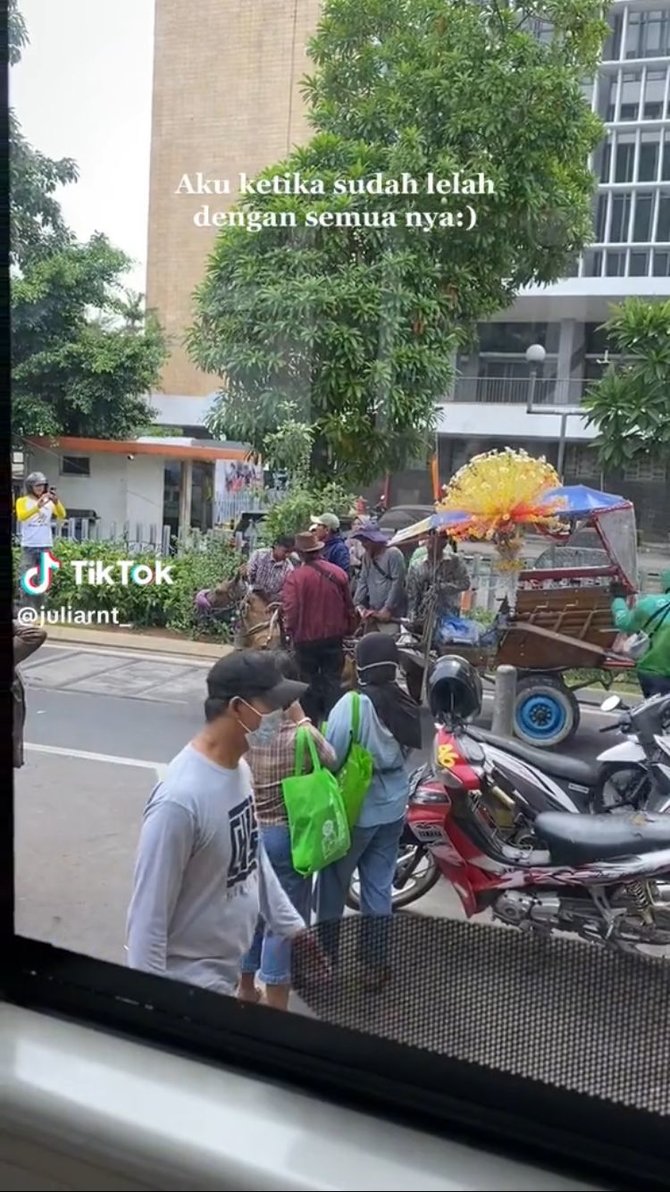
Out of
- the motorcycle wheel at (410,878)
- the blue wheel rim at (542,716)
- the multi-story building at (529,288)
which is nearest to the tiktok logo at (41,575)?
the multi-story building at (529,288)

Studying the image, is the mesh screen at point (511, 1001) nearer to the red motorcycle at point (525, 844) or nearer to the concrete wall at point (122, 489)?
the red motorcycle at point (525, 844)

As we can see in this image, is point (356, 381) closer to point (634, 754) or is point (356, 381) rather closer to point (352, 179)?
point (352, 179)

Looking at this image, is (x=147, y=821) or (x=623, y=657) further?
(x=623, y=657)

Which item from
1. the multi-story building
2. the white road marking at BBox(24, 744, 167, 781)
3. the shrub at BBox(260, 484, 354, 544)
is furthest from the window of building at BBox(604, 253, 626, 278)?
the white road marking at BBox(24, 744, 167, 781)

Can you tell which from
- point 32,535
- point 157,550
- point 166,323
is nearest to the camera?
point 32,535

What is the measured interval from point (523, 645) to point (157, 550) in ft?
2.79

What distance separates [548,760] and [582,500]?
2.38 feet

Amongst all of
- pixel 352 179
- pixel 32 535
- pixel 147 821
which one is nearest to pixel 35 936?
pixel 147 821

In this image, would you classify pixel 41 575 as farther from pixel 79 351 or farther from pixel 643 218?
pixel 643 218

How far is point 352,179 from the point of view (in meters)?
1.71

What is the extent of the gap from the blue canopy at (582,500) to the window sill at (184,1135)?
41.1 inches

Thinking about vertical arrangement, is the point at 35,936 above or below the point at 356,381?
below

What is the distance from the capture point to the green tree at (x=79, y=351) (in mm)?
1412

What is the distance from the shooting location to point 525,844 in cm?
188
